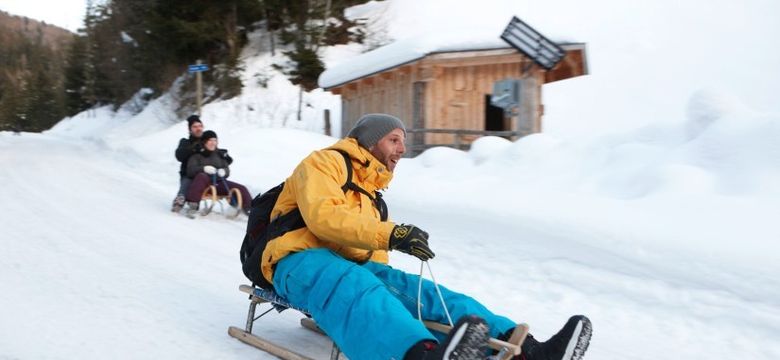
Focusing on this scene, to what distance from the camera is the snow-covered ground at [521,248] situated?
3.77m

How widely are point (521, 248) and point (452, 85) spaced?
8.88 meters

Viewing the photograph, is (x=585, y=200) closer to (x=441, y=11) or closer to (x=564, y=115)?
(x=564, y=115)

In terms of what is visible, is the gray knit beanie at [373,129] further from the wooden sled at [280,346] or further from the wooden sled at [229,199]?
the wooden sled at [229,199]

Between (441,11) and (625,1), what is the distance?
10.3m

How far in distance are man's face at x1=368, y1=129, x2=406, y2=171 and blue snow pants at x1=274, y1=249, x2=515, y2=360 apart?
0.50 m

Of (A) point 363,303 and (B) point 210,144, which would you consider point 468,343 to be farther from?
(B) point 210,144

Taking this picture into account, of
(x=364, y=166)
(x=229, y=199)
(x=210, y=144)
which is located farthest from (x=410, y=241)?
(x=210, y=144)

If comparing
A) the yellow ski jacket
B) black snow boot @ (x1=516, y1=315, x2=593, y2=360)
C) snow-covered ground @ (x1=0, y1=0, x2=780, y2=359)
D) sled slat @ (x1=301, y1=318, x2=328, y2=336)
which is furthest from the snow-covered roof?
black snow boot @ (x1=516, y1=315, x2=593, y2=360)

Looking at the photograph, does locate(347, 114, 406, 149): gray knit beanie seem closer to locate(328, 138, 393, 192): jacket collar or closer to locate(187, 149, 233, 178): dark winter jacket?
locate(328, 138, 393, 192): jacket collar

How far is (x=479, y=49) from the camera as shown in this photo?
13258 mm

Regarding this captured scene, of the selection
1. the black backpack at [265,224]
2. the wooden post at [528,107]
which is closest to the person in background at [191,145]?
the black backpack at [265,224]

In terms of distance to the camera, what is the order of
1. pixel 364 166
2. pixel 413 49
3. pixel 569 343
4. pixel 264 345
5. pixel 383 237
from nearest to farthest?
pixel 569 343
pixel 383 237
pixel 364 166
pixel 264 345
pixel 413 49

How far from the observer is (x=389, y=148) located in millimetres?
3053

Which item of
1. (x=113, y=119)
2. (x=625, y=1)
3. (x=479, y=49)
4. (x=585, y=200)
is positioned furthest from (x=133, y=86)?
(x=585, y=200)
